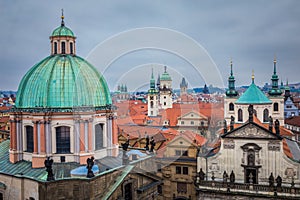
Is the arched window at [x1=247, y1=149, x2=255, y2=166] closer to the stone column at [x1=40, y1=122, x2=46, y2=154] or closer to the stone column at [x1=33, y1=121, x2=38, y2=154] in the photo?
the stone column at [x1=40, y1=122, x2=46, y2=154]

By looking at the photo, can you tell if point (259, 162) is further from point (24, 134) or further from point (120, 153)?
point (24, 134)

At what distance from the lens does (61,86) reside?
2133 cm

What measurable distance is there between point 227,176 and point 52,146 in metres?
13.8

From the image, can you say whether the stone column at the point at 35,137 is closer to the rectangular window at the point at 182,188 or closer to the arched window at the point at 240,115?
the rectangular window at the point at 182,188

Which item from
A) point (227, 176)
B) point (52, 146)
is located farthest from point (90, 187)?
point (227, 176)

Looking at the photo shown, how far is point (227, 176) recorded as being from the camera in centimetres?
2653

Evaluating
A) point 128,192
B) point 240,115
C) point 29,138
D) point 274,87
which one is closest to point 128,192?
point 128,192

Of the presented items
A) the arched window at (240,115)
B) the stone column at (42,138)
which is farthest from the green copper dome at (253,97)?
the stone column at (42,138)

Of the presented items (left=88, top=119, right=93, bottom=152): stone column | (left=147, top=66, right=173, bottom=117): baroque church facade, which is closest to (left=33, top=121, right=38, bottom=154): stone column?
(left=88, top=119, right=93, bottom=152): stone column

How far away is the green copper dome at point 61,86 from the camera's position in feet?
69.6

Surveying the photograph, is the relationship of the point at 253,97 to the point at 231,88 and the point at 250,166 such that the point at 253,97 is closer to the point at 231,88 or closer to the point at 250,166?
the point at 231,88

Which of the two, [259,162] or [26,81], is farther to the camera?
[259,162]

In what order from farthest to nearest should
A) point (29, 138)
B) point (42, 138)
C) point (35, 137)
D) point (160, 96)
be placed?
point (160, 96)
point (29, 138)
point (35, 137)
point (42, 138)

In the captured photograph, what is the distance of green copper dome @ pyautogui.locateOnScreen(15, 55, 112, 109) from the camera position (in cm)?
2120
